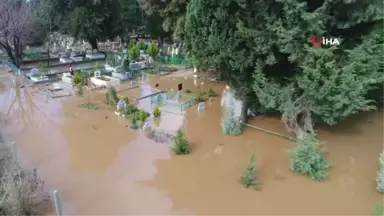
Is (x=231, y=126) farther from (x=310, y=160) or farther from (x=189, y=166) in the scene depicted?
(x=310, y=160)

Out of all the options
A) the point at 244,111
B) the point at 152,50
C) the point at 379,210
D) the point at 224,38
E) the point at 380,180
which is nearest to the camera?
the point at 379,210

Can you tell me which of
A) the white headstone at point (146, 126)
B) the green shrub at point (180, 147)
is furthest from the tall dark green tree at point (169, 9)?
the green shrub at point (180, 147)

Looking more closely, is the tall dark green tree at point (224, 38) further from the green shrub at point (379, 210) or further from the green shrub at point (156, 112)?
the green shrub at point (379, 210)

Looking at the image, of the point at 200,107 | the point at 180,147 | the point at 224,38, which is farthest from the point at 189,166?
the point at 200,107

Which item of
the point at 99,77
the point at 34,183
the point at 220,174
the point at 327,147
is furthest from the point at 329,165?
the point at 99,77

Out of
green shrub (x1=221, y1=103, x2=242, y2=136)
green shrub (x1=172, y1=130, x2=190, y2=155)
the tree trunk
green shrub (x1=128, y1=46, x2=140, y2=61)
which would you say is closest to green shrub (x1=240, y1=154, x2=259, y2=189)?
green shrub (x1=172, y1=130, x2=190, y2=155)

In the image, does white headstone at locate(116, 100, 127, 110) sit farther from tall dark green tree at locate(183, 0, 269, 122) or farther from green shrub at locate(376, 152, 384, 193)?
green shrub at locate(376, 152, 384, 193)
